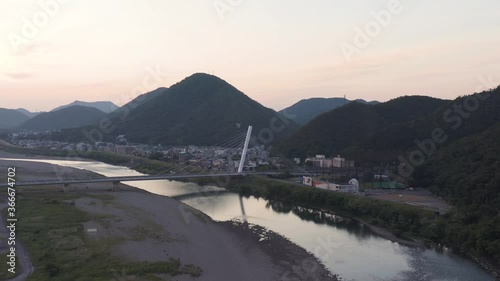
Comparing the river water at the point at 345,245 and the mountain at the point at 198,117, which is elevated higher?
the mountain at the point at 198,117

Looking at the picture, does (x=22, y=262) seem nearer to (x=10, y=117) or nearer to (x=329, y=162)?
(x=329, y=162)

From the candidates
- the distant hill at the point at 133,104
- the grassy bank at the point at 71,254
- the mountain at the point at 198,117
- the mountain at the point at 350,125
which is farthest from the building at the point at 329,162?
Answer: the distant hill at the point at 133,104

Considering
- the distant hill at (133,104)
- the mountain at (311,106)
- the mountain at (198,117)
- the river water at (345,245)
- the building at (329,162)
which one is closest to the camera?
the river water at (345,245)

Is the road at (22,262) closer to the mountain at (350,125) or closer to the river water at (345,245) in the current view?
the river water at (345,245)

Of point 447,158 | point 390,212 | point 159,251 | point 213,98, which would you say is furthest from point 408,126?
point 213,98

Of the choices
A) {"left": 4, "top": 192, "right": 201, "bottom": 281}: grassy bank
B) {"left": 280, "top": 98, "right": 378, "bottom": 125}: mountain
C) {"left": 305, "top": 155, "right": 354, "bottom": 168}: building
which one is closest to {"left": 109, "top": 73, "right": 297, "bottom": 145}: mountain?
{"left": 305, "top": 155, "right": 354, "bottom": 168}: building
